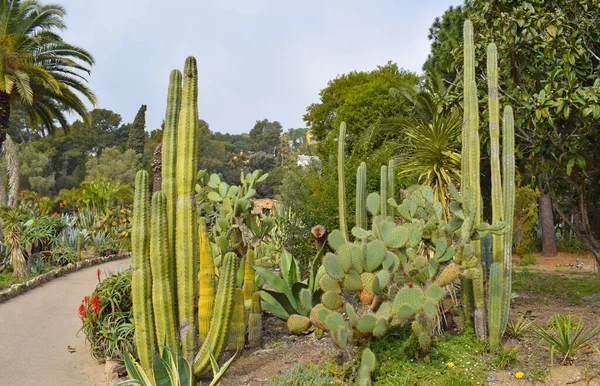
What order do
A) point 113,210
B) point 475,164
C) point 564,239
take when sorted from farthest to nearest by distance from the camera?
point 564,239
point 113,210
point 475,164

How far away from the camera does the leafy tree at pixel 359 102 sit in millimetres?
22734

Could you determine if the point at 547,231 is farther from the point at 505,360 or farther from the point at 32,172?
the point at 32,172

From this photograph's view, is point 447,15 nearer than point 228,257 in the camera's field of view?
No

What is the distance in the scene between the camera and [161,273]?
3.96 meters

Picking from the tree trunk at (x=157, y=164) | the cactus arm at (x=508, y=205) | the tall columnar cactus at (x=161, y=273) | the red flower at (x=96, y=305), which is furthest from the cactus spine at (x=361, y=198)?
the red flower at (x=96, y=305)

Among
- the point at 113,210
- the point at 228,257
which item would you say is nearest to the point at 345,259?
the point at 228,257

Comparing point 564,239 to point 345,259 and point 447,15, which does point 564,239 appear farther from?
point 345,259

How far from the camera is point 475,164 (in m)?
4.75

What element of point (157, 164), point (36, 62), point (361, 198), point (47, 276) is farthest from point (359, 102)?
point (157, 164)

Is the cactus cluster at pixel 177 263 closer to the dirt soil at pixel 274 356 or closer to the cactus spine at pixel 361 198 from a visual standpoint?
the dirt soil at pixel 274 356

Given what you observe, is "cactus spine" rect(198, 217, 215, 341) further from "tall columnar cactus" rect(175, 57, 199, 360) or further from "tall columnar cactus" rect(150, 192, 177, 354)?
"tall columnar cactus" rect(150, 192, 177, 354)

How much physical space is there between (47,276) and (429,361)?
8488 mm

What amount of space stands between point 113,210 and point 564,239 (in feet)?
56.9

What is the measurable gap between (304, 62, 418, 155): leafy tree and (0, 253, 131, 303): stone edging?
10.6 meters
